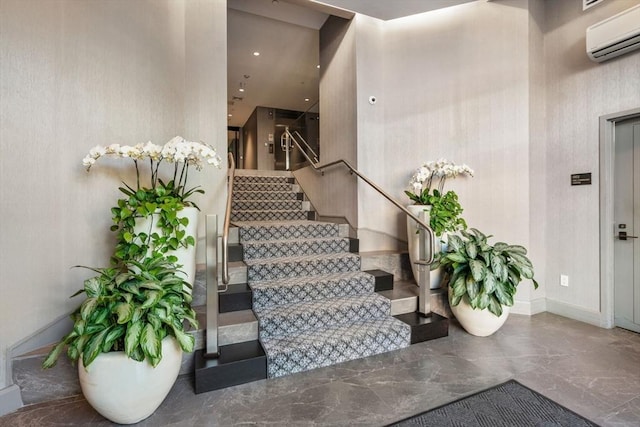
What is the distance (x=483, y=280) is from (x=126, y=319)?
293cm

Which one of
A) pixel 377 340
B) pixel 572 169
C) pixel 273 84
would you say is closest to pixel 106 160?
pixel 377 340

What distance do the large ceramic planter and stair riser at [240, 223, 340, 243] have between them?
185 centimetres

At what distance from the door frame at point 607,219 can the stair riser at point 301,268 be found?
8.66ft

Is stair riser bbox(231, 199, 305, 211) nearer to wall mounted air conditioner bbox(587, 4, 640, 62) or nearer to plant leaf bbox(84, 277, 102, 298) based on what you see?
plant leaf bbox(84, 277, 102, 298)

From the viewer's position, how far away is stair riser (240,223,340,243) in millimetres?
3746

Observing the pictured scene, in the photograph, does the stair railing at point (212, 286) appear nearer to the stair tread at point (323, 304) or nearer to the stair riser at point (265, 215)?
the stair tread at point (323, 304)

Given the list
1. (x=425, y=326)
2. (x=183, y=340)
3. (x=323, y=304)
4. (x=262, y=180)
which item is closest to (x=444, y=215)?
(x=425, y=326)

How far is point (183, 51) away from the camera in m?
3.44

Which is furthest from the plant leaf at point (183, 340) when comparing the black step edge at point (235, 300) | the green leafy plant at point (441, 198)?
the green leafy plant at point (441, 198)

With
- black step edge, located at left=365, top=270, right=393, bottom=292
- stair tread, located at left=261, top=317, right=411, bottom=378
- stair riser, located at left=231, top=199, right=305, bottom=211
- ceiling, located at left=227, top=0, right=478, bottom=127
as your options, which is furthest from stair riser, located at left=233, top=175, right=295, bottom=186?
stair tread, located at left=261, top=317, right=411, bottom=378

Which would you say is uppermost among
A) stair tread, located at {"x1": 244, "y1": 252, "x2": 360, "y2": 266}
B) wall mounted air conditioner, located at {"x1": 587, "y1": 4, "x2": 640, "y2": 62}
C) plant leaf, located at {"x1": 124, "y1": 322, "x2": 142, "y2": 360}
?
wall mounted air conditioner, located at {"x1": 587, "y1": 4, "x2": 640, "y2": 62}

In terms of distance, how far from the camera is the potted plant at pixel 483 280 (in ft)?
9.57

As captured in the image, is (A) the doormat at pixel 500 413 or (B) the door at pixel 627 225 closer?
(A) the doormat at pixel 500 413

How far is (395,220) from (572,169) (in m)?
2.13
